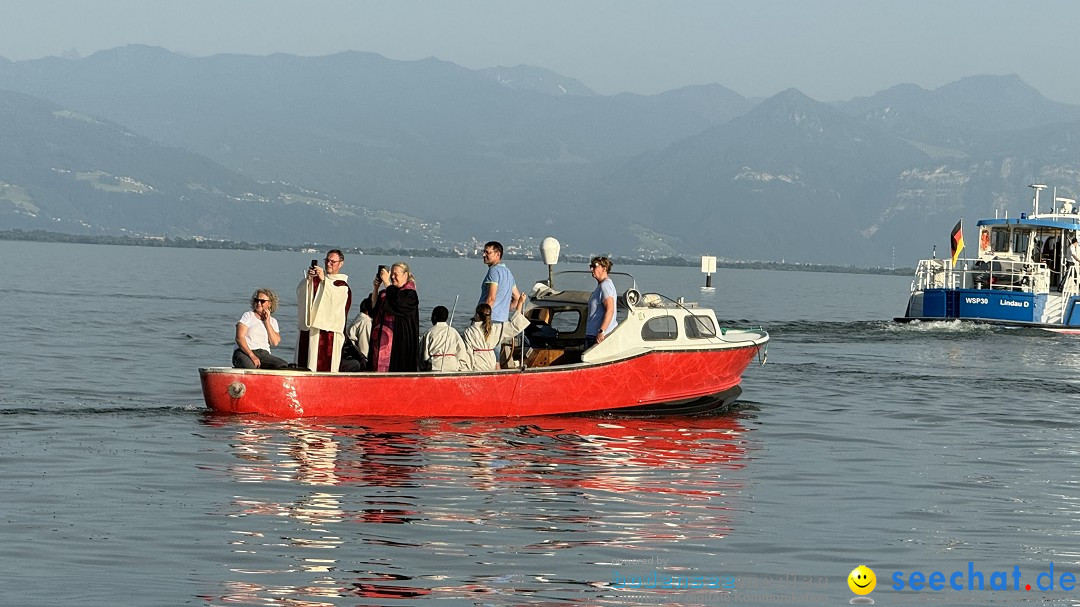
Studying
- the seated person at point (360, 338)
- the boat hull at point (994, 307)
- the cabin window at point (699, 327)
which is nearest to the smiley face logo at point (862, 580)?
the seated person at point (360, 338)

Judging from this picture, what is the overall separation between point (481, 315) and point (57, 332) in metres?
25.4

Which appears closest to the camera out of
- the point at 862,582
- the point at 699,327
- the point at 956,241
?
the point at 862,582

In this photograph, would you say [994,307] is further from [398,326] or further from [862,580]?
[862,580]

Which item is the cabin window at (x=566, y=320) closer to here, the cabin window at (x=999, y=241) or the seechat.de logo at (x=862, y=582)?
the seechat.de logo at (x=862, y=582)

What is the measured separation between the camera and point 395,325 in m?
21.8

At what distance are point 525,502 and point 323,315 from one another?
18.9 ft

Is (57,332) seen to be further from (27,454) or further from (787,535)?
(787,535)

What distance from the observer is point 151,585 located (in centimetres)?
1230

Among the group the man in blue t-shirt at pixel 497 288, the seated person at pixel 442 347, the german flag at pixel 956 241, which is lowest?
the seated person at pixel 442 347

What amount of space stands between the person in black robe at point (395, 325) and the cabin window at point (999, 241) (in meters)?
41.0

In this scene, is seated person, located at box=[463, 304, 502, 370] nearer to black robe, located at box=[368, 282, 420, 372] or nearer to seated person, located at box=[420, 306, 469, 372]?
seated person, located at box=[420, 306, 469, 372]

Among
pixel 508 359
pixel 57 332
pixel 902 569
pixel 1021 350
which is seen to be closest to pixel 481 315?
pixel 508 359

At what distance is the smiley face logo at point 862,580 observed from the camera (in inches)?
506

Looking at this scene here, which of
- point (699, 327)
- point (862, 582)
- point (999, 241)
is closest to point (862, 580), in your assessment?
point (862, 582)
